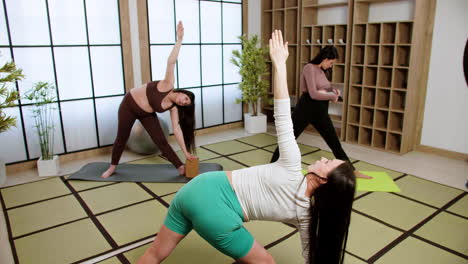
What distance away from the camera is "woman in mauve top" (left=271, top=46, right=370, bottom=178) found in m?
3.62

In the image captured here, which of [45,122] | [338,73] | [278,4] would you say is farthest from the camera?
[278,4]

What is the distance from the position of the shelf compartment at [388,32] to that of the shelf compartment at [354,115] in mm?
921

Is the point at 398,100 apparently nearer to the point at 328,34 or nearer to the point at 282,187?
the point at 328,34

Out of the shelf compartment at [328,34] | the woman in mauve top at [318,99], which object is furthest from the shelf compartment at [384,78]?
the woman in mauve top at [318,99]

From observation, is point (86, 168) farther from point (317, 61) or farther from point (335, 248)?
point (335, 248)

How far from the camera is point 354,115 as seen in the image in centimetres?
496

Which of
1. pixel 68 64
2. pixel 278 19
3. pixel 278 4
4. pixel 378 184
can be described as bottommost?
pixel 378 184

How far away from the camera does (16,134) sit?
13.1ft

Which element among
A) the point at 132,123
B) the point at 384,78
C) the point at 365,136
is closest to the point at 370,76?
the point at 384,78

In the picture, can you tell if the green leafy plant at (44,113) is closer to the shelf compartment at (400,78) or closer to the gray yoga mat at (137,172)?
the gray yoga mat at (137,172)

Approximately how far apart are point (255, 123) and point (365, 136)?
155 centimetres

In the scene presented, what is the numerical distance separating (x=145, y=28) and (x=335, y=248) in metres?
3.90

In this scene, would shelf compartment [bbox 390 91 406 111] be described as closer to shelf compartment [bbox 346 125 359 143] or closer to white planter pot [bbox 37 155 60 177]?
shelf compartment [bbox 346 125 359 143]

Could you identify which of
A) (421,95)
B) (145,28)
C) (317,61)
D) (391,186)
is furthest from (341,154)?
A: (145,28)
